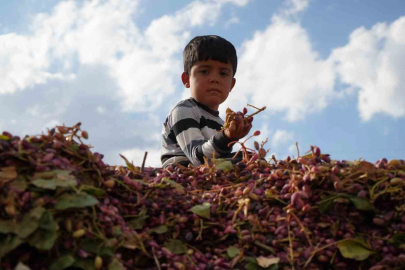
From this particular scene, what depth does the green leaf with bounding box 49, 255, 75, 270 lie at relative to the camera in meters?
1.75

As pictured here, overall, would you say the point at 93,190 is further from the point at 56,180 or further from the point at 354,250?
the point at 354,250

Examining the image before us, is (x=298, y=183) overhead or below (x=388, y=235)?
overhead

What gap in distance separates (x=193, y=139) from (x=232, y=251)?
2.14 m

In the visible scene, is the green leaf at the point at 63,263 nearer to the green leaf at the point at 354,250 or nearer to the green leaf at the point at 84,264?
the green leaf at the point at 84,264

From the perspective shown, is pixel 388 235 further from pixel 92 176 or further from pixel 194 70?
pixel 194 70

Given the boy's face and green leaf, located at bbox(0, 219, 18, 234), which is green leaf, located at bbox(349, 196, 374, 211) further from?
the boy's face

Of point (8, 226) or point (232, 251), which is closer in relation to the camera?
point (8, 226)

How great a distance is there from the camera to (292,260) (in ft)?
6.75

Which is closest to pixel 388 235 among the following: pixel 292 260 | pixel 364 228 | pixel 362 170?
pixel 364 228

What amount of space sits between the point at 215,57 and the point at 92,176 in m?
2.71

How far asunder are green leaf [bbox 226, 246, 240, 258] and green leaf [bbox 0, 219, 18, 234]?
0.93 metres

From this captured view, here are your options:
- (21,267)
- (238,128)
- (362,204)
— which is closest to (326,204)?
(362,204)

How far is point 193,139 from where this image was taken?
419 cm

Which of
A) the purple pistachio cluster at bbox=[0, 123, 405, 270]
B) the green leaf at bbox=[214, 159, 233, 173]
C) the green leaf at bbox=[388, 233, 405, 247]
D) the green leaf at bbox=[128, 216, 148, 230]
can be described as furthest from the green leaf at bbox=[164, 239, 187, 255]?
the green leaf at bbox=[388, 233, 405, 247]
